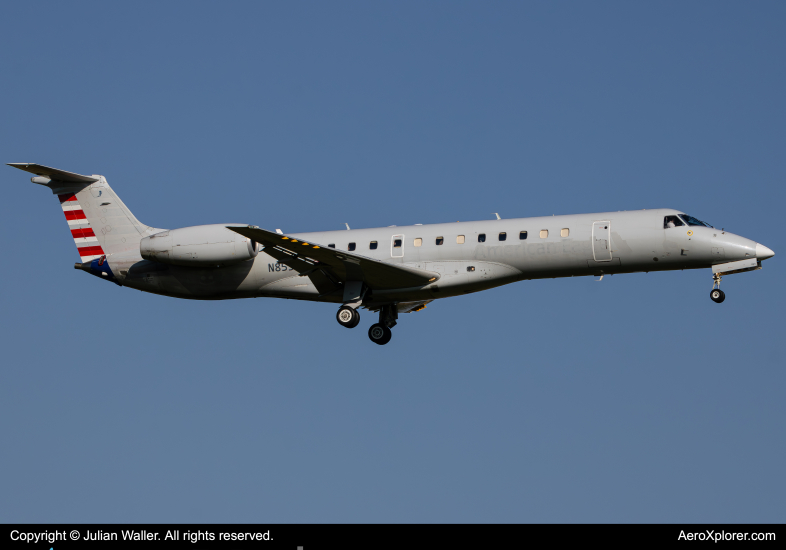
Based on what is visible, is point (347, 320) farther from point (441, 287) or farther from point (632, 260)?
point (632, 260)

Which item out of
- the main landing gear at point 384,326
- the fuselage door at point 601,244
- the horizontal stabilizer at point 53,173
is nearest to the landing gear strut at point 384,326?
the main landing gear at point 384,326

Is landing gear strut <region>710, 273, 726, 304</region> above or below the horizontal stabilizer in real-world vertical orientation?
below

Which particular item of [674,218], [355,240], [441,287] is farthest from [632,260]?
[355,240]

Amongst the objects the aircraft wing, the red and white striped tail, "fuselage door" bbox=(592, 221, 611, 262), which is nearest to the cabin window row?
"fuselage door" bbox=(592, 221, 611, 262)

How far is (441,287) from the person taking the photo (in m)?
28.8

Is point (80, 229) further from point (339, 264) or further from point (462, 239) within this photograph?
point (462, 239)

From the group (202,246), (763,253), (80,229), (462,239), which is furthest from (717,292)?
(80,229)

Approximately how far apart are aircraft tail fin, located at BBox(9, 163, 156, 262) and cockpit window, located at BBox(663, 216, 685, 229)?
1636 centimetres

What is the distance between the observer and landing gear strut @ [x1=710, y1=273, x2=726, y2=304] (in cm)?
2770

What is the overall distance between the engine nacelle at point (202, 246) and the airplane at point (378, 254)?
30mm

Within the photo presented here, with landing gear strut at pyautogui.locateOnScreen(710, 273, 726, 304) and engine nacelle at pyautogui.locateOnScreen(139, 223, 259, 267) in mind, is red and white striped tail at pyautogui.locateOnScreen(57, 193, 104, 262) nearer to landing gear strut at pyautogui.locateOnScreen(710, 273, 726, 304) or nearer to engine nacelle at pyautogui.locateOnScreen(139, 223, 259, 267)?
engine nacelle at pyautogui.locateOnScreen(139, 223, 259, 267)

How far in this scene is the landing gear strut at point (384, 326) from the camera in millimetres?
31141

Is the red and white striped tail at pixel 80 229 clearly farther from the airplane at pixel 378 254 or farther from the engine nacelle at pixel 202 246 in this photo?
the engine nacelle at pixel 202 246

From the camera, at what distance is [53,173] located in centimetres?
3100
